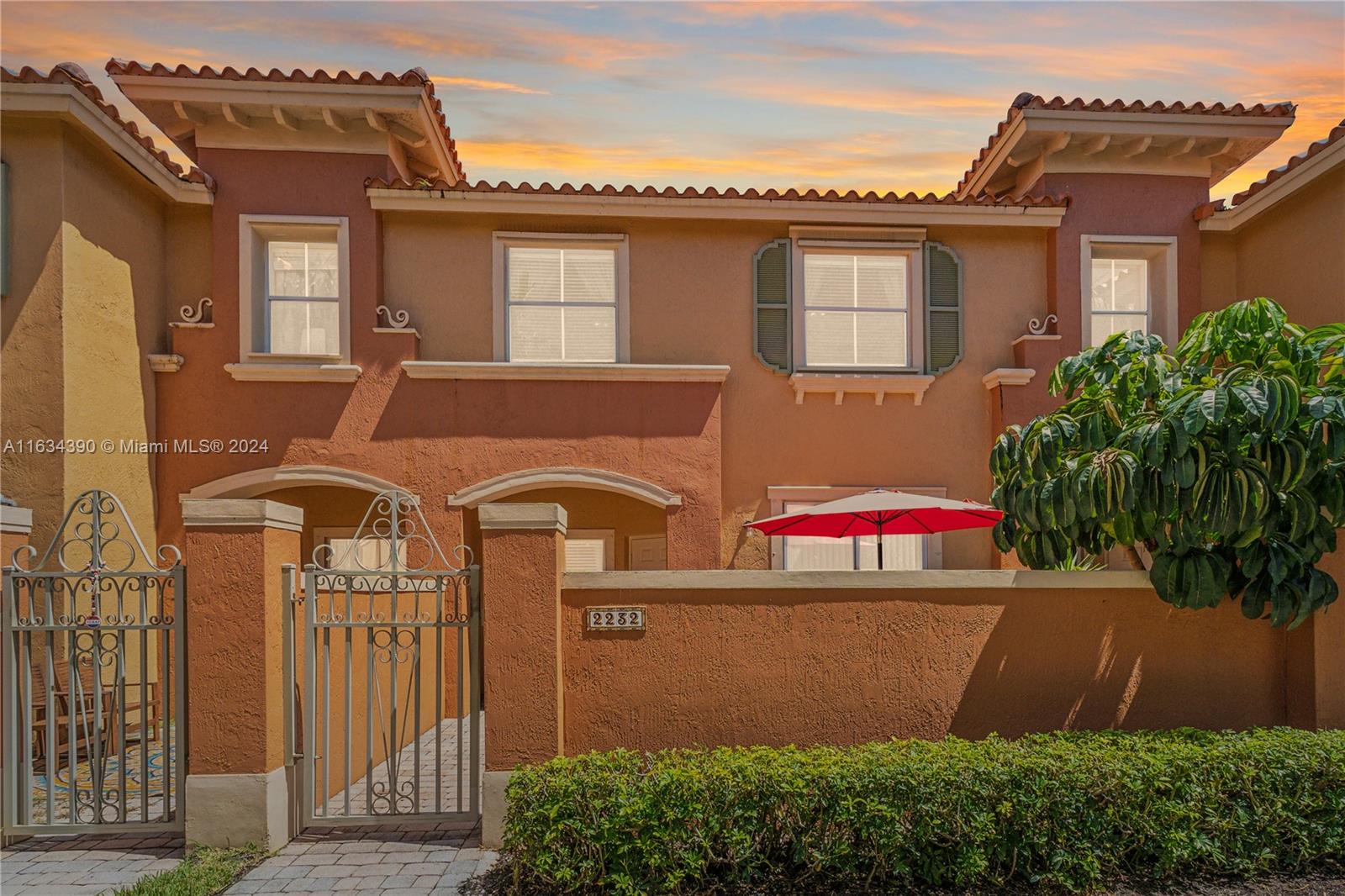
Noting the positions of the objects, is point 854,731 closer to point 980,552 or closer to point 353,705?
point 353,705

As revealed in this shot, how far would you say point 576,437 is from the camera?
37.1 ft

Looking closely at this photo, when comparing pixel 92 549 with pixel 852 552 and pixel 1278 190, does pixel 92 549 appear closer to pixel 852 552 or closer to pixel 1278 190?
pixel 852 552

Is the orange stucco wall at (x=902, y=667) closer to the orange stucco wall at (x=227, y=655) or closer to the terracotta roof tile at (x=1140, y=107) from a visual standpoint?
the orange stucco wall at (x=227, y=655)

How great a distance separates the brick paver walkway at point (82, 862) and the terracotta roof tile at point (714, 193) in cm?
763

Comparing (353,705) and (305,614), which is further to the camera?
(353,705)

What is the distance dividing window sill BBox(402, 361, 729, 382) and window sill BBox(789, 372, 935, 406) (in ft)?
3.49

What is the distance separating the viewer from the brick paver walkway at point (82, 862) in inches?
231

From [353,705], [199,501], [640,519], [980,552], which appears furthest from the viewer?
[640,519]

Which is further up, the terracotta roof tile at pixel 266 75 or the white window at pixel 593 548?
the terracotta roof tile at pixel 266 75

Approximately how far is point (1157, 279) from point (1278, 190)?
1.81 m

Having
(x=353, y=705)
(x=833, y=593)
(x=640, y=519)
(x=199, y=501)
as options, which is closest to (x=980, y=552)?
(x=640, y=519)

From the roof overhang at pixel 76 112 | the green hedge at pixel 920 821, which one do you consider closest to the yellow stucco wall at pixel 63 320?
the roof overhang at pixel 76 112

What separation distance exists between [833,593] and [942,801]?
1695 millimetres

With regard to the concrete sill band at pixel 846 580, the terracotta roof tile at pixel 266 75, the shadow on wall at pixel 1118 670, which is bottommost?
the shadow on wall at pixel 1118 670
